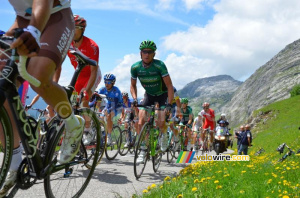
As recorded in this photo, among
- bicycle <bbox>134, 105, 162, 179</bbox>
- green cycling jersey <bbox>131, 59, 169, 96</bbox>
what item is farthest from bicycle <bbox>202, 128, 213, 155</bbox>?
bicycle <bbox>134, 105, 162, 179</bbox>

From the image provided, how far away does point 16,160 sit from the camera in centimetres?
271

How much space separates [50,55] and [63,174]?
4.91 ft

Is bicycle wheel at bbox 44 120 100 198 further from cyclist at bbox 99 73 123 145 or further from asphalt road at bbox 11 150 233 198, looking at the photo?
cyclist at bbox 99 73 123 145

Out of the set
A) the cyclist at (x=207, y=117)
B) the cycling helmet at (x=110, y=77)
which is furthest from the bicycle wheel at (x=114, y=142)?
the cyclist at (x=207, y=117)

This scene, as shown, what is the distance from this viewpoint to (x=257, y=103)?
568ft

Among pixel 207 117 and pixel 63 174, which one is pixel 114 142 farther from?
pixel 207 117

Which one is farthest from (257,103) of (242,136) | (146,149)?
(146,149)

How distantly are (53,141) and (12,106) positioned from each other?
0.77m

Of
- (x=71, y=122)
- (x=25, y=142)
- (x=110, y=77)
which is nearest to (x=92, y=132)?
(x=71, y=122)

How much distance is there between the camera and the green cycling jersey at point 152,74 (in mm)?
7023

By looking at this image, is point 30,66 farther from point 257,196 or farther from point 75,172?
point 257,196

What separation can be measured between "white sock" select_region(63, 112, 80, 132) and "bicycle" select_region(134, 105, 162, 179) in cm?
306

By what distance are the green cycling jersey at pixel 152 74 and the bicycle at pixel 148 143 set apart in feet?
2.36

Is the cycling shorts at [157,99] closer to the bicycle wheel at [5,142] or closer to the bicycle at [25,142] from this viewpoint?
the bicycle at [25,142]
